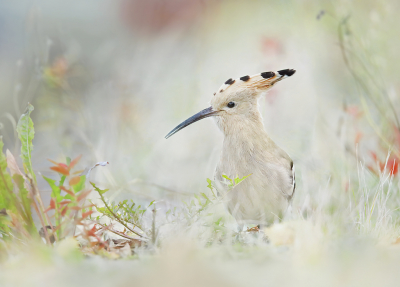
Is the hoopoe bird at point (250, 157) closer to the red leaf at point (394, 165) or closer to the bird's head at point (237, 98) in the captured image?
the bird's head at point (237, 98)

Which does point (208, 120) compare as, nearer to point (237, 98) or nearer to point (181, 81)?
point (181, 81)

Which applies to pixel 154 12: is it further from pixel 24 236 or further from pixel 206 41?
pixel 24 236

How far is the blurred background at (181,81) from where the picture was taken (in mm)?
2357

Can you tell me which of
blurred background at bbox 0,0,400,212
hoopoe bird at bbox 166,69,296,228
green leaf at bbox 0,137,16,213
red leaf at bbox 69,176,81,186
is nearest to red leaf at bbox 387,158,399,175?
blurred background at bbox 0,0,400,212

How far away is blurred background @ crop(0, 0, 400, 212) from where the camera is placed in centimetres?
236

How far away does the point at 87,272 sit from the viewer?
0.91 meters

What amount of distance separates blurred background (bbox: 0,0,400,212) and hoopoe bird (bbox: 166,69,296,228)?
19 centimetres

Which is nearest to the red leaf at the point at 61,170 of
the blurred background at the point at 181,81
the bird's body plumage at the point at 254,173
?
the bird's body plumage at the point at 254,173

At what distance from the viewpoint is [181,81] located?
349 centimetres

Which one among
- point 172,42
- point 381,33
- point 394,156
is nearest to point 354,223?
point 394,156

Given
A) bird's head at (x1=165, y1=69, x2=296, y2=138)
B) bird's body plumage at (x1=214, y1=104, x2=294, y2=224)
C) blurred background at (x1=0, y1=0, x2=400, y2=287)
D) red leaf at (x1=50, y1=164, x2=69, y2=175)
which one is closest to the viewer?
blurred background at (x1=0, y1=0, x2=400, y2=287)

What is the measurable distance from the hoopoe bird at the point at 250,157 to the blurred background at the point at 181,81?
7.4 inches

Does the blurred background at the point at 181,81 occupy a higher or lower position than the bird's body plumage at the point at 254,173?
higher

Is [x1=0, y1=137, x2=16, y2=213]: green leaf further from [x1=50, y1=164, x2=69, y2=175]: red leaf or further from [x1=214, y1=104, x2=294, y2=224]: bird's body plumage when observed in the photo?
[x1=214, y1=104, x2=294, y2=224]: bird's body plumage
